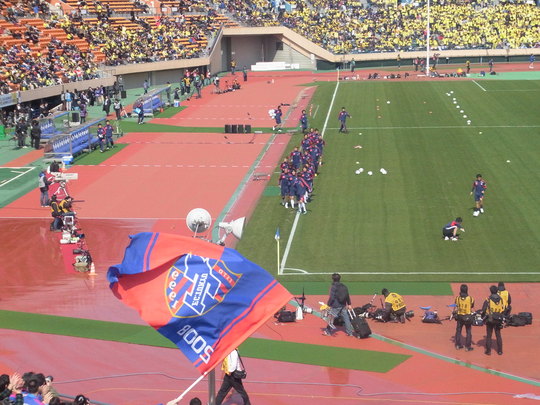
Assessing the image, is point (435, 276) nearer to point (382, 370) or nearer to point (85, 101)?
point (382, 370)

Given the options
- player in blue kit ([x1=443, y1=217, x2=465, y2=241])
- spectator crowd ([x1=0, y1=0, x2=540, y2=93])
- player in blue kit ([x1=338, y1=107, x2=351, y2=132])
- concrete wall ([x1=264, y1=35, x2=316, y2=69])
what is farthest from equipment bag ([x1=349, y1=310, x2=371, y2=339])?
concrete wall ([x1=264, y1=35, x2=316, y2=69])

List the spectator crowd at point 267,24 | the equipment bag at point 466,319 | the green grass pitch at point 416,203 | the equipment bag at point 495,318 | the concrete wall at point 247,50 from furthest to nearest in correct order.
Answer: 1. the concrete wall at point 247,50
2. the spectator crowd at point 267,24
3. the green grass pitch at point 416,203
4. the equipment bag at point 466,319
5. the equipment bag at point 495,318

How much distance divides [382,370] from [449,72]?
63957 mm

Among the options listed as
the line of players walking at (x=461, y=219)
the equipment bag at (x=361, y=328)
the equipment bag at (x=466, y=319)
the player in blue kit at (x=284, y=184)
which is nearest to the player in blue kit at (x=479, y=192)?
the line of players walking at (x=461, y=219)

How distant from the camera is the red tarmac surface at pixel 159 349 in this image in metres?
17.2

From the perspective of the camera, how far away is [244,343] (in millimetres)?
19641

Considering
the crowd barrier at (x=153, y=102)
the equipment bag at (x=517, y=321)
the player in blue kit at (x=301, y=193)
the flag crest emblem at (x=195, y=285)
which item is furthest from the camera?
the crowd barrier at (x=153, y=102)

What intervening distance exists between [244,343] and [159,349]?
5.99 ft

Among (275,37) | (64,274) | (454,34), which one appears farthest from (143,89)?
(64,274)

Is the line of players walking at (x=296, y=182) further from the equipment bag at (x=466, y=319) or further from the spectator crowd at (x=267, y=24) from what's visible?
the spectator crowd at (x=267, y=24)

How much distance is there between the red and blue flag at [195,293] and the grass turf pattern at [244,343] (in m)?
7.58

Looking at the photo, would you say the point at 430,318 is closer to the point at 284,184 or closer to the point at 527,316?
the point at 527,316

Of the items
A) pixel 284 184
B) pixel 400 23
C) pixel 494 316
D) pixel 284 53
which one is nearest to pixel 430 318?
pixel 494 316

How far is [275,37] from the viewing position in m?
88.9
